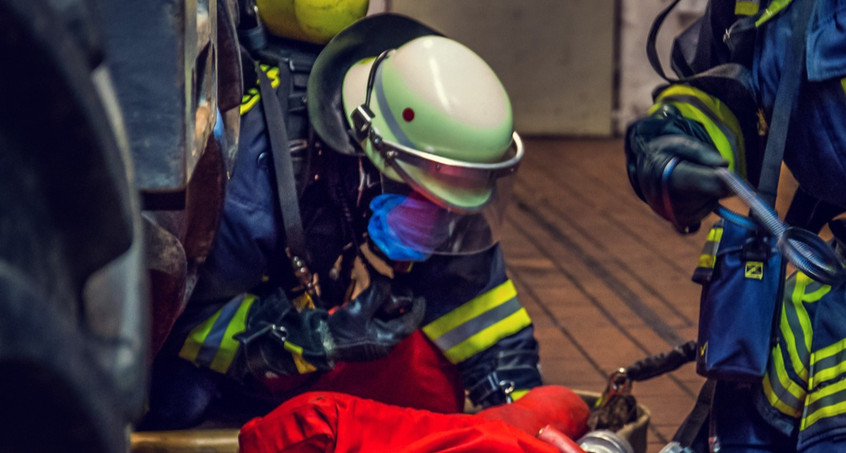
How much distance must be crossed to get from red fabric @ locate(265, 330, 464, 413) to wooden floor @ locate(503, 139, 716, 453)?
0.73 metres

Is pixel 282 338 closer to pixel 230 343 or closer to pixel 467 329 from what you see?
pixel 230 343

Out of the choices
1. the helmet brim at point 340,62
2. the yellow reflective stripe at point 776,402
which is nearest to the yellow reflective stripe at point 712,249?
the yellow reflective stripe at point 776,402

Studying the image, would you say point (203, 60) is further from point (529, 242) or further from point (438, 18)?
point (438, 18)

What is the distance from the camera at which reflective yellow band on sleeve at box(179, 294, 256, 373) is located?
2434 millimetres

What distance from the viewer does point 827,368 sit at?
2115 mm

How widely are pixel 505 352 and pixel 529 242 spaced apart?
108 inches

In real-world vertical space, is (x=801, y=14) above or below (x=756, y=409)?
above

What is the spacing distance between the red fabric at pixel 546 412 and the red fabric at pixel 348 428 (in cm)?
23

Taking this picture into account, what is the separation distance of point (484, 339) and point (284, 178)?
604 mm

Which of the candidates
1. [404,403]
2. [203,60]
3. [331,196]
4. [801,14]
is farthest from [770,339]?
[203,60]

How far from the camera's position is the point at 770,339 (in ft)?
7.19

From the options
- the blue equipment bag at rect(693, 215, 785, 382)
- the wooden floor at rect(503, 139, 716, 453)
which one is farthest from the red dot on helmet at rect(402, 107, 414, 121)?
the wooden floor at rect(503, 139, 716, 453)

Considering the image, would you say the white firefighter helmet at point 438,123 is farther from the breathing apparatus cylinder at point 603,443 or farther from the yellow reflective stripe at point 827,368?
the yellow reflective stripe at point 827,368

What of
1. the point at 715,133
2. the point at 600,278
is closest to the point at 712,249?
the point at 715,133
